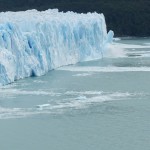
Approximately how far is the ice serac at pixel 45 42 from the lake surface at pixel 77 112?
33 cm

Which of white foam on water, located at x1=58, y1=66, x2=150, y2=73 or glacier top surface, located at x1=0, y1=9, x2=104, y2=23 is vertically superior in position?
glacier top surface, located at x1=0, y1=9, x2=104, y2=23

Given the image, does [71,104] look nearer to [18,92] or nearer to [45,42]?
[18,92]

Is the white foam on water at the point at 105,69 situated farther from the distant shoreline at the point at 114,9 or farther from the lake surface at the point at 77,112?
the distant shoreline at the point at 114,9

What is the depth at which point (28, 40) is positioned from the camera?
14172mm

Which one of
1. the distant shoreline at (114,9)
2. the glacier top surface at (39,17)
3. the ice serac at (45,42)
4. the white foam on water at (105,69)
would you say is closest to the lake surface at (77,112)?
the ice serac at (45,42)

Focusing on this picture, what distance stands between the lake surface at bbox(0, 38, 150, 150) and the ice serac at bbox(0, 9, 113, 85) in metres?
0.33

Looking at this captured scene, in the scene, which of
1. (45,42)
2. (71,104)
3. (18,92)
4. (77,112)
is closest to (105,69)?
(45,42)

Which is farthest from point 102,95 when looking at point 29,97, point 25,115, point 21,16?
point 21,16

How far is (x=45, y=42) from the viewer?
Answer: 587 inches

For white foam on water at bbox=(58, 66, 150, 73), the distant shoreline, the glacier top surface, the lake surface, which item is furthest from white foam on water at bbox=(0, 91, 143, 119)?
the distant shoreline

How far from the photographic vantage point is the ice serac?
43.3 feet

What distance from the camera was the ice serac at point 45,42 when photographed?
43.3ft

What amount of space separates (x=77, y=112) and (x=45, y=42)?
490 cm

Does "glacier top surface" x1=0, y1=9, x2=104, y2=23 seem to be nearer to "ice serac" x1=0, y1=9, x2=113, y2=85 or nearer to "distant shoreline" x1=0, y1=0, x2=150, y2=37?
"ice serac" x1=0, y1=9, x2=113, y2=85
